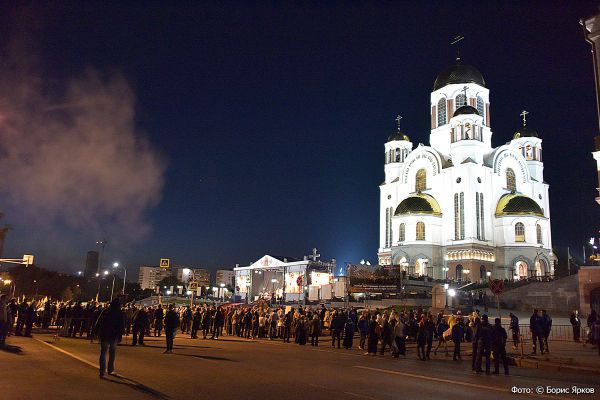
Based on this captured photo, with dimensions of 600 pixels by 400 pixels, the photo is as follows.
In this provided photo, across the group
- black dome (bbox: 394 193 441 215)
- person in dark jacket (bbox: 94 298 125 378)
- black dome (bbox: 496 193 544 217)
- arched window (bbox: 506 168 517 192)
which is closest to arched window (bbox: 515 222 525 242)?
black dome (bbox: 496 193 544 217)

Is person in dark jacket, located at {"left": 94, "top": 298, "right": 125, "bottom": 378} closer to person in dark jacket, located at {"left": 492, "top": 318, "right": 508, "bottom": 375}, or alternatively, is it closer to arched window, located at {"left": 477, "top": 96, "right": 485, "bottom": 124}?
person in dark jacket, located at {"left": 492, "top": 318, "right": 508, "bottom": 375}

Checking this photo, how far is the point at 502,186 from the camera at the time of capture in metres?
67.6

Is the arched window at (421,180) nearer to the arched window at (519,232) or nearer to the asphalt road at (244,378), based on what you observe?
the arched window at (519,232)

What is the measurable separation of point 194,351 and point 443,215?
53540 millimetres

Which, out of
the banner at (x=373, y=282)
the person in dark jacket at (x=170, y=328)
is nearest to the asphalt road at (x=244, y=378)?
the person in dark jacket at (x=170, y=328)

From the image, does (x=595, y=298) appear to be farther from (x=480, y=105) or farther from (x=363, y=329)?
(x=480, y=105)

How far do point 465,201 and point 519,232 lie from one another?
7400 millimetres

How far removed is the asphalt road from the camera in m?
9.00

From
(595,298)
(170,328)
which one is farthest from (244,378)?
(595,298)

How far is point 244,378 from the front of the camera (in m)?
10.9

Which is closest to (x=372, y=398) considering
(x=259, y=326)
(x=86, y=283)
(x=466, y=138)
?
(x=259, y=326)

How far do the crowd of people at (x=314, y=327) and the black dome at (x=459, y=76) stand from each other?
52.7 meters

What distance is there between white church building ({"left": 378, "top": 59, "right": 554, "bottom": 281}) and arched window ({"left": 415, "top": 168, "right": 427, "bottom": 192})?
0.46 feet

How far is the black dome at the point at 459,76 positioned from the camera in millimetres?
73062
